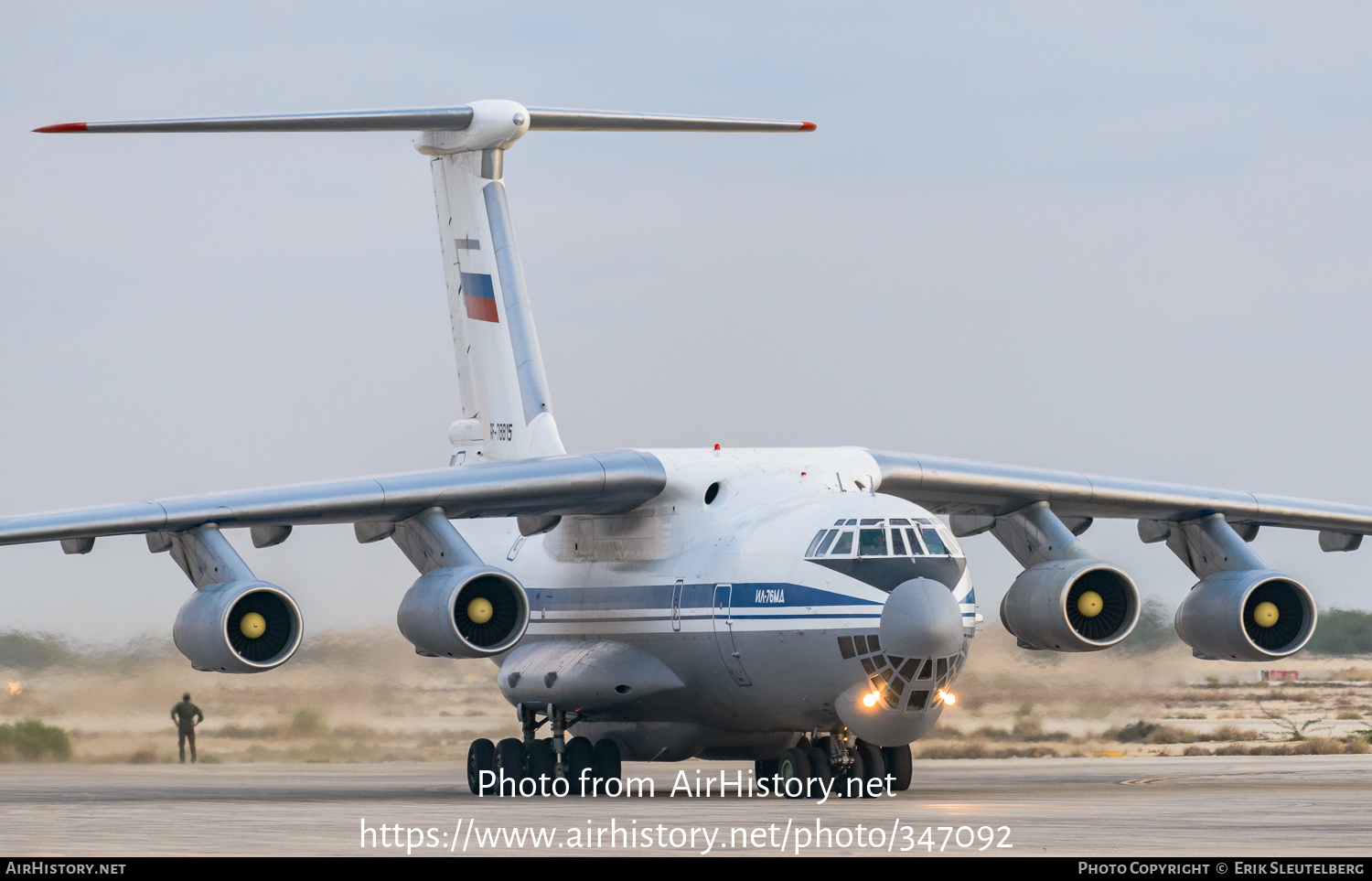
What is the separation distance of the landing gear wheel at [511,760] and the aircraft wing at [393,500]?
6.48ft

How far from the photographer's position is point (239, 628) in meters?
14.8

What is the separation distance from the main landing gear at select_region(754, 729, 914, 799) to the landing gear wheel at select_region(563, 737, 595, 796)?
175 centimetres

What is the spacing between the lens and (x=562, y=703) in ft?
53.8

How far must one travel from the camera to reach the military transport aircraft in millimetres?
14344

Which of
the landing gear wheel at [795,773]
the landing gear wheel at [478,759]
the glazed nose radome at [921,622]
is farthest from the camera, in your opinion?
the landing gear wheel at [478,759]

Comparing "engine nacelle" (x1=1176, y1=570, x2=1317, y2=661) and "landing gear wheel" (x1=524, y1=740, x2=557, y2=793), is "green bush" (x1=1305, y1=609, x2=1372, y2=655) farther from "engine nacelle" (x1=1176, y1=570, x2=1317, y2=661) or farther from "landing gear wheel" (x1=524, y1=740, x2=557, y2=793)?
"landing gear wheel" (x1=524, y1=740, x2=557, y2=793)

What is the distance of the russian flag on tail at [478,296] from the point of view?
19203mm

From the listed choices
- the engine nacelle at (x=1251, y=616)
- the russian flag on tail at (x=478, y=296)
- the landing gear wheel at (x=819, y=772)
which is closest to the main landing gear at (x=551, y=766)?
the landing gear wheel at (x=819, y=772)

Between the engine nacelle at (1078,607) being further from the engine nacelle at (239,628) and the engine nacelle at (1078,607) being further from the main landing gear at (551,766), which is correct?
the engine nacelle at (239,628)

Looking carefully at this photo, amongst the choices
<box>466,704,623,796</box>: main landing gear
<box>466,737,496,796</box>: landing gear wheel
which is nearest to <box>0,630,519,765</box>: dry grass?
<box>466,737,496,796</box>: landing gear wheel

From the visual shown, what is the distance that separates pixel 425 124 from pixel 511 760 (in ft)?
18.7

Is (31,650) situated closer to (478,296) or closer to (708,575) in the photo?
(478,296)
